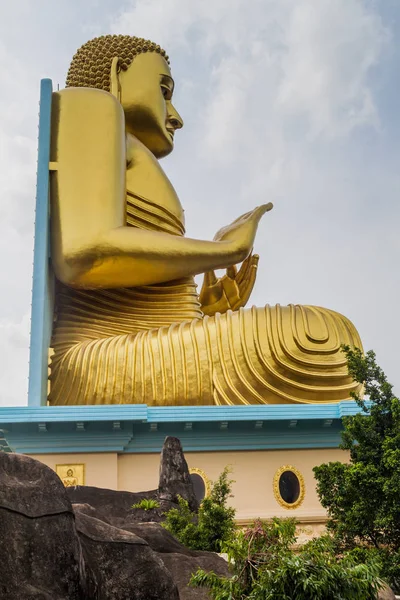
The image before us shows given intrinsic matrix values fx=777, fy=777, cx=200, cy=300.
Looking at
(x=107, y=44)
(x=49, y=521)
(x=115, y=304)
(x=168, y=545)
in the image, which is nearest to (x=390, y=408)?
(x=168, y=545)

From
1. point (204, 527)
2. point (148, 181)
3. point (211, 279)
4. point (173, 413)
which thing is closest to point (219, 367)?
point (173, 413)

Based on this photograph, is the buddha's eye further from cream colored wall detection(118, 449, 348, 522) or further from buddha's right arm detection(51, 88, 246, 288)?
cream colored wall detection(118, 449, 348, 522)

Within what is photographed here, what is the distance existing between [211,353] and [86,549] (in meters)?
4.91

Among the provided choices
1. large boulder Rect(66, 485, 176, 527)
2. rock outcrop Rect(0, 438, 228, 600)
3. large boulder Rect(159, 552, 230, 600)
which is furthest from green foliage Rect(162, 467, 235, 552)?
rock outcrop Rect(0, 438, 228, 600)

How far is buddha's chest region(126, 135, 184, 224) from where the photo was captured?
9613 millimetres

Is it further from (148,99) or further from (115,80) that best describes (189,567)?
(115,80)

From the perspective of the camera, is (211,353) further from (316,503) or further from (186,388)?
(316,503)

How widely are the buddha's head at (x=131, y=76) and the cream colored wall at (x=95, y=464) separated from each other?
15.9 feet

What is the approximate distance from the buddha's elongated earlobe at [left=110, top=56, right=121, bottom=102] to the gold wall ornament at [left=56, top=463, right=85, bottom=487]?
500cm

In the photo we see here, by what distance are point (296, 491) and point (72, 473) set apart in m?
2.14

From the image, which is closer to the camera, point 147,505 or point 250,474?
point 147,505

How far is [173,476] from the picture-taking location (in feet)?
20.3

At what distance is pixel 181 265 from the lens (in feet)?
28.8

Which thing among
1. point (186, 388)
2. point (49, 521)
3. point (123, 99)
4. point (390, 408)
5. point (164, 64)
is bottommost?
point (49, 521)
